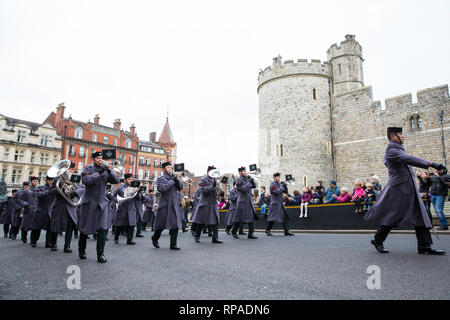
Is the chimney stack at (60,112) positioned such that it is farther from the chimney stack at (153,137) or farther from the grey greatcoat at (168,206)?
the grey greatcoat at (168,206)

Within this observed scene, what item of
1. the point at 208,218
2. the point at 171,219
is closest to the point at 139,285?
the point at 171,219

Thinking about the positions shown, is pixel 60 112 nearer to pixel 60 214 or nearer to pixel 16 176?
pixel 16 176

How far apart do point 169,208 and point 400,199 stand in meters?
5.10

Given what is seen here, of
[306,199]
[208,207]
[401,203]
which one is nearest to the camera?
[401,203]

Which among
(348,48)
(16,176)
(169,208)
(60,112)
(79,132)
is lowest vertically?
(169,208)

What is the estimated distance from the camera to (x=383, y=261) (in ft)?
15.9

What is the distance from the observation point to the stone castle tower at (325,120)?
28.0m

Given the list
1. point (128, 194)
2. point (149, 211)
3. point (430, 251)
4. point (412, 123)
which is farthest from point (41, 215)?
point (412, 123)

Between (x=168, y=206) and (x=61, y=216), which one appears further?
(x=61, y=216)

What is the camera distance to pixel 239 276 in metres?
4.11

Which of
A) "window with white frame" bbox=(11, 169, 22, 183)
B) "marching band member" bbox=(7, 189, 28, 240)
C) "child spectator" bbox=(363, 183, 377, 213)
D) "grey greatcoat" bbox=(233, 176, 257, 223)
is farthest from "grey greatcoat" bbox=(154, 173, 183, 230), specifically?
"window with white frame" bbox=(11, 169, 22, 183)

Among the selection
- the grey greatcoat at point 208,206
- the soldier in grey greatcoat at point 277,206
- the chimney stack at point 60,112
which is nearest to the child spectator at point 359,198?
the soldier in grey greatcoat at point 277,206

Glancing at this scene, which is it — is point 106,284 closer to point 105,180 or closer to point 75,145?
point 105,180

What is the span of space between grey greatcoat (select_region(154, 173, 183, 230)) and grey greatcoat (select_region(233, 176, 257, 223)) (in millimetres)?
2728
